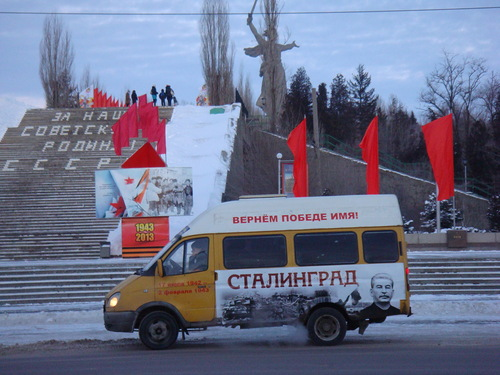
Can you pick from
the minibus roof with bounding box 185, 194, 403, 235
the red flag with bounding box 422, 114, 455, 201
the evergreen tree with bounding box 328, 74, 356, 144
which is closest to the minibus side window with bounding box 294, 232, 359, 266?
the minibus roof with bounding box 185, 194, 403, 235

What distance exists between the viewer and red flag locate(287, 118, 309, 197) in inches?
1032

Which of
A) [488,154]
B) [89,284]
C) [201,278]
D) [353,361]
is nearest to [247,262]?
[201,278]

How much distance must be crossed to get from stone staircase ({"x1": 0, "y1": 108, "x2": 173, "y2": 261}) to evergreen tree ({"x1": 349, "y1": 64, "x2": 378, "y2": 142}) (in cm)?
1740

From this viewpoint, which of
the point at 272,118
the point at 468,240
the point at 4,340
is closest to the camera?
the point at 4,340

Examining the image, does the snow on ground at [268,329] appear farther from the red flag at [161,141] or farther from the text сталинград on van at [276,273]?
the red flag at [161,141]

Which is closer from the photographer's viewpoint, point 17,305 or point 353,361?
point 353,361

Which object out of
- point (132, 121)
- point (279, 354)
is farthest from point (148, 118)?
point (279, 354)

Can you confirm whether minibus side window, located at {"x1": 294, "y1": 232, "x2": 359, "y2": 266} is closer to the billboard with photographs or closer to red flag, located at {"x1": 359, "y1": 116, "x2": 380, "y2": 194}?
the billboard with photographs

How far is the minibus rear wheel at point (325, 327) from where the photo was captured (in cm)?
1162

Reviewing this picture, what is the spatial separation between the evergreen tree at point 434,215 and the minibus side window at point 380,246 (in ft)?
66.3

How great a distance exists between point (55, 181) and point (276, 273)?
26293 millimetres

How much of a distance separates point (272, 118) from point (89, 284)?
2794cm

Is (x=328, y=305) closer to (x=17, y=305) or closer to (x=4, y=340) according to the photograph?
(x=4, y=340)

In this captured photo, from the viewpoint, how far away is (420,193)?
35875 millimetres
